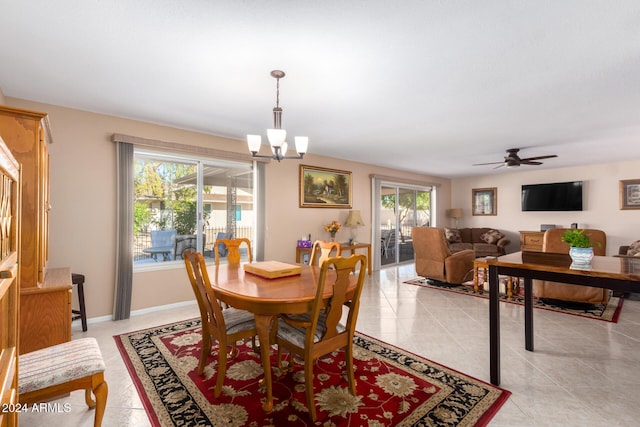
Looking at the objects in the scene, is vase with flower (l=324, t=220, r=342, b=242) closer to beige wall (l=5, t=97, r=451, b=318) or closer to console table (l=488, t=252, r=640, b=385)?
beige wall (l=5, t=97, r=451, b=318)

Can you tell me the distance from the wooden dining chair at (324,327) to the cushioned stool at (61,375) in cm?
98

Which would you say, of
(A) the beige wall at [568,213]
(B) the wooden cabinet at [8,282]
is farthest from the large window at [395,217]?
(B) the wooden cabinet at [8,282]

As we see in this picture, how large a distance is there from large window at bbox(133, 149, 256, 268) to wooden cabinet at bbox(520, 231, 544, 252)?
6.50m

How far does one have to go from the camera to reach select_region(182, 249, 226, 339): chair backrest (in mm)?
1925

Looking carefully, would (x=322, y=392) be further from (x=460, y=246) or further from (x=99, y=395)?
(x=460, y=246)

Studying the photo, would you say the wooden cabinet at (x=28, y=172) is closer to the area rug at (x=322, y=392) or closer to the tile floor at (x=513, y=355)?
the tile floor at (x=513, y=355)

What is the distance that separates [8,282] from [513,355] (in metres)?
3.19

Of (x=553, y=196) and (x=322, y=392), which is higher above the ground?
(x=553, y=196)

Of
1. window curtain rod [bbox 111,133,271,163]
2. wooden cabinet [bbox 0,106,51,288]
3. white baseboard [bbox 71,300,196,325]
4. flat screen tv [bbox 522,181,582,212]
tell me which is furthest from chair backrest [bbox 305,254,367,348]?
flat screen tv [bbox 522,181,582,212]

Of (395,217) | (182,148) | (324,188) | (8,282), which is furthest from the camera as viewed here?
(395,217)

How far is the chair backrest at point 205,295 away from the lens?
6.31 ft

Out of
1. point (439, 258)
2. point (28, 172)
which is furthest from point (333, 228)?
point (28, 172)

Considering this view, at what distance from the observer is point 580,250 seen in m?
2.07

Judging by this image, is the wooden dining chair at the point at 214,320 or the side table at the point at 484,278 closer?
the wooden dining chair at the point at 214,320
